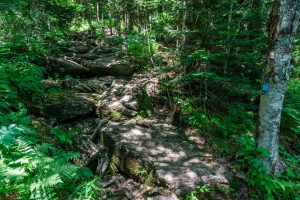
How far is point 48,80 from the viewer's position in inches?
307

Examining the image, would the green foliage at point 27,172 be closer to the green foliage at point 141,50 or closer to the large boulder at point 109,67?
the large boulder at point 109,67

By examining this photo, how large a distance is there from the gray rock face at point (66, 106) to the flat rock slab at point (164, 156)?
0.98m

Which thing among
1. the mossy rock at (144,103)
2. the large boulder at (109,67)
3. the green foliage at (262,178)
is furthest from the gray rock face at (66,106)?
the green foliage at (262,178)

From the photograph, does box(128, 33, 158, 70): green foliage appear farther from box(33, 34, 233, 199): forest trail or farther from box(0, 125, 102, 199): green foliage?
box(0, 125, 102, 199): green foliage

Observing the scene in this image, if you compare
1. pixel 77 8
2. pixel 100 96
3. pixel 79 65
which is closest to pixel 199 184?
pixel 100 96

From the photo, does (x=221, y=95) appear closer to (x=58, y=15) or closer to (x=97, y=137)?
(x=97, y=137)

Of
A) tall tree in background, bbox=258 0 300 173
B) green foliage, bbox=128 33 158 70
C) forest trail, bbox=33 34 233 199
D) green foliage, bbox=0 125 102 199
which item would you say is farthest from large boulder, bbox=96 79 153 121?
tall tree in background, bbox=258 0 300 173

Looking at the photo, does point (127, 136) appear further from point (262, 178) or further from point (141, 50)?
point (141, 50)

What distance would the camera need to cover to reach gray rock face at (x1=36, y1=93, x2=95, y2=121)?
629cm

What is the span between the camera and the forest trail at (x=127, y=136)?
179 inches

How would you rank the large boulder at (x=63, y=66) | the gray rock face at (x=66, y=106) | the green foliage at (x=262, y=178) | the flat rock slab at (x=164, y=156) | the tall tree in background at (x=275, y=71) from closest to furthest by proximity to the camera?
the tall tree in background at (x=275, y=71) < the green foliage at (x=262, y=178) < the flat rock slab at (x=164, y=156) < the gray rock face at (x=66, y=106) < the large boulder at (x=63, y=66)

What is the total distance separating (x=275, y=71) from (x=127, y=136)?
353 cm

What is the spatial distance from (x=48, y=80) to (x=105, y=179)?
4.28 meters

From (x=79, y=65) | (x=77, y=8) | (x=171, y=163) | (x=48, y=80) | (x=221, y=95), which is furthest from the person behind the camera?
(x=77, y=8)
